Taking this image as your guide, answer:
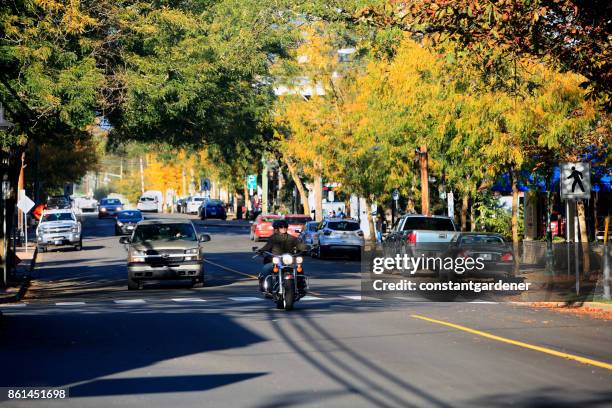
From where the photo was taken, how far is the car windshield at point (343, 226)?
45.5 m

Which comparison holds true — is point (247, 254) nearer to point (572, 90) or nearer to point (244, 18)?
point (244, 18)

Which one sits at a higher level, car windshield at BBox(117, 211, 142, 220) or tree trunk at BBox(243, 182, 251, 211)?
tree trunk at BBox(243, 182, 251, 211)

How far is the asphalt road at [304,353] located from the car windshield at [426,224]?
35.2 feet

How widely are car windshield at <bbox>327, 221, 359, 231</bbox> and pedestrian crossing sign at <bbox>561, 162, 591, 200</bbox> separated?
21.5 m

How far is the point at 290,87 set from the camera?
5628 centimetres

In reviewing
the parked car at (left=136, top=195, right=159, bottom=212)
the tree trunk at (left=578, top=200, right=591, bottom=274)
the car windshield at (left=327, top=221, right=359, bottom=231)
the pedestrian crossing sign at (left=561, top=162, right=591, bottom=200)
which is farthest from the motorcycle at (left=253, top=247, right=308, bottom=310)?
the parked car at (left=136, top=195, right=159, bottom=212)

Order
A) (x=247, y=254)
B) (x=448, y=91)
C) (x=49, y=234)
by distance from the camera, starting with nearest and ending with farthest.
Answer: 1. (x=448, y=91)
2. (x=247, y=254)
3. (x=49, y=234)

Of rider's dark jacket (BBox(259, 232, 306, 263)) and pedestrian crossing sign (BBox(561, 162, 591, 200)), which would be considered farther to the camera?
pedestrian crossing sign (BBox(561, 162, 591, 200))

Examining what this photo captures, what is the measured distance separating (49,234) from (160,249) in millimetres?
26372

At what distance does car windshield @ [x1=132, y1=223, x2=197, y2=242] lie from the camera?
29.6 m

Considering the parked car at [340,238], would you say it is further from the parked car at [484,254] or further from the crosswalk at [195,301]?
the crosswalk at [195,301]

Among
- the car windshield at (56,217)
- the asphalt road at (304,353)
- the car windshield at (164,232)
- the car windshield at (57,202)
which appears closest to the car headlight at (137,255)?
the car windshield at (164,232)

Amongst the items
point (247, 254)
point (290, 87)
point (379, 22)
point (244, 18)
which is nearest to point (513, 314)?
point (379, 22)

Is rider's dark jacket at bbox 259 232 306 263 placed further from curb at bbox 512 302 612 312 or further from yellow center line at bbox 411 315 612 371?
curb at bbox 512 302 612 312
